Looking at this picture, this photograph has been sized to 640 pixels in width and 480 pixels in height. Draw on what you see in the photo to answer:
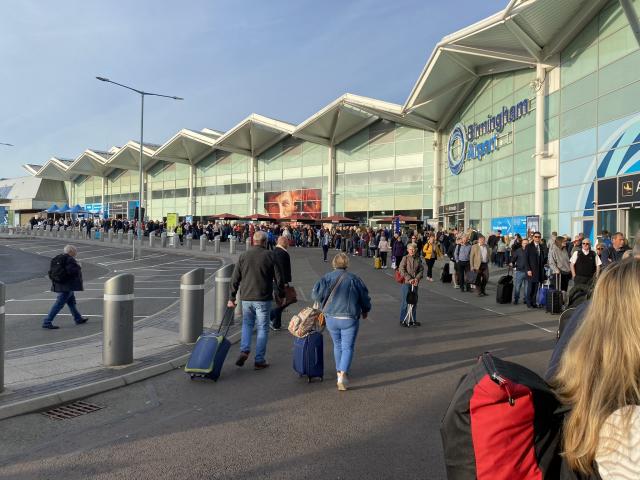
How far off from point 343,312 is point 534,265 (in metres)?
7.79

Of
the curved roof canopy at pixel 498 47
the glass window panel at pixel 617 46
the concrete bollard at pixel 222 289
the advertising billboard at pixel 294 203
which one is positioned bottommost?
the concrete bollard at pixel 222 289

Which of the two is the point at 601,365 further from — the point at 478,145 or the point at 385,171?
the point at 385,171

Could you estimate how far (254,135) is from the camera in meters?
49.6

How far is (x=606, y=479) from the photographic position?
137cm

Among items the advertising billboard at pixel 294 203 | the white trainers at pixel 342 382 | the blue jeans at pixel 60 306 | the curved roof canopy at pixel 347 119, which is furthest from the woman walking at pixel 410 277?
the advertising billboard at pixel 294 203

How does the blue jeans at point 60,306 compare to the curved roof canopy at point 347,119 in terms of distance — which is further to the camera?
the curved roof canopy at point 347,119

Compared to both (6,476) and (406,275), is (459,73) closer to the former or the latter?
(406,275)

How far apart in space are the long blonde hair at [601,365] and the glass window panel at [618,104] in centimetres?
1952

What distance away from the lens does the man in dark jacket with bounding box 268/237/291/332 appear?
28.9 feet

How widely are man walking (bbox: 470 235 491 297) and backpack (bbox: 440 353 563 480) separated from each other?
1343cm

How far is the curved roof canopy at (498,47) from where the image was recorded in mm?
21125

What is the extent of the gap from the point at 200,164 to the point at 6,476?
5708 cm

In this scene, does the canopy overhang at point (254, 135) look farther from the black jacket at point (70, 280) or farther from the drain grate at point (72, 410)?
the drain grate at point (72, 410)

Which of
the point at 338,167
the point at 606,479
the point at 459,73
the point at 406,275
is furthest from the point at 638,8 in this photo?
the point at 338,167
